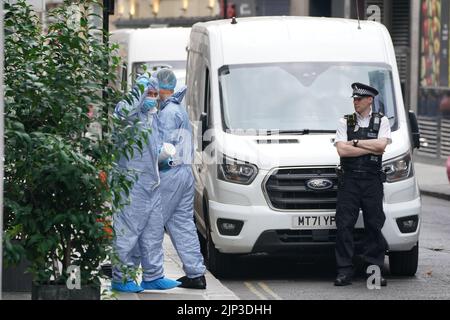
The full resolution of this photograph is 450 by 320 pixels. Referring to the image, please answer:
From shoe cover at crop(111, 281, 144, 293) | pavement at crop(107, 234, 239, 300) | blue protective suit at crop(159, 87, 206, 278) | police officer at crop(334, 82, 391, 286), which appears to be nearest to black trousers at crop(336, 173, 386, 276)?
police officer at crop(334, 82, 391, 286)

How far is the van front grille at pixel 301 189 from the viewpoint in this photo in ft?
42.2

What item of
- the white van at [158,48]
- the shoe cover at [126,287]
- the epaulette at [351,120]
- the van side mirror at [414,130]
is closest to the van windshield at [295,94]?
the van side mirror at [414,130]

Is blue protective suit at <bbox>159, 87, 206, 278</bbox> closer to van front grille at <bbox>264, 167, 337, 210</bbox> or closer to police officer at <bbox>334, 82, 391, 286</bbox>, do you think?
van front grille at <bbox>264, 167, 337, 210</bbox>

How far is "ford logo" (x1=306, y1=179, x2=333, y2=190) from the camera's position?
12.9 meters

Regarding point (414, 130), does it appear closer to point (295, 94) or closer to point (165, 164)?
point (295, 94)

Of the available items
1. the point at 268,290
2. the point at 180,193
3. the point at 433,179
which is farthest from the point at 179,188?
the point at 433,179

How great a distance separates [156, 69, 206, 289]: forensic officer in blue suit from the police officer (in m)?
1.28

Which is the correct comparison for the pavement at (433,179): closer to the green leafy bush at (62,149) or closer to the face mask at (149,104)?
the face mask at (149,104)

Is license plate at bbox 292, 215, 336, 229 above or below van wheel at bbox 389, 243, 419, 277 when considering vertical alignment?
above

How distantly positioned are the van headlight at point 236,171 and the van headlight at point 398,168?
3.96 feet

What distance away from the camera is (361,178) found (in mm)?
12453

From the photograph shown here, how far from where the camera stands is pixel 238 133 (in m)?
13.4

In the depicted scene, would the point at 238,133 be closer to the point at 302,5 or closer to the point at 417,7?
the point at 417,7
